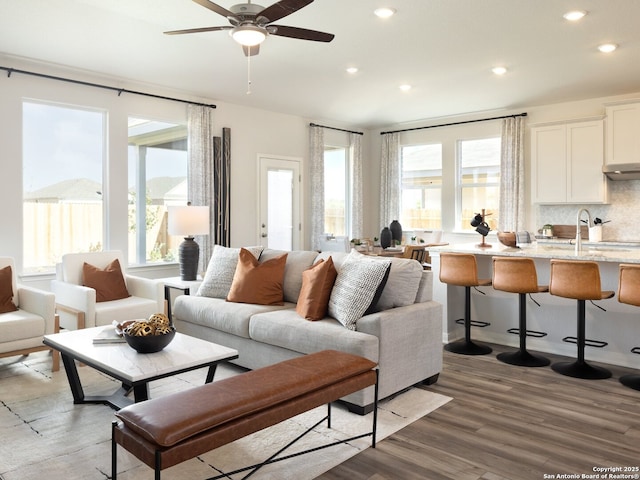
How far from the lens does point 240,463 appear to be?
2.51 m

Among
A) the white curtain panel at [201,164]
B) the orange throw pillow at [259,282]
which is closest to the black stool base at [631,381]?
the orange throw pillow at [259,282]

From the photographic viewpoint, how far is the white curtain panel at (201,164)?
6.66 m

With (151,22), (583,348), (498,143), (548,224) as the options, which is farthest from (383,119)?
(583,348)

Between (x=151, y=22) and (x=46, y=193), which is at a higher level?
(x=151, y=22)

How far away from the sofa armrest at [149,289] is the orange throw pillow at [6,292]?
41.4 inches

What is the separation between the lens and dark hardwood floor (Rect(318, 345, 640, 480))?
2439mm

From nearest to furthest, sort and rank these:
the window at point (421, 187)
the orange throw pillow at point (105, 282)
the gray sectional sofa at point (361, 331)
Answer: the gray sectional sofa at point (361, 331), the orange throw pillow at point (105, 282), the window at point (421, 187)

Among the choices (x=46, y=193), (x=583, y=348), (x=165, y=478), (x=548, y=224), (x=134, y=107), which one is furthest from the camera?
(x=548, y=224)

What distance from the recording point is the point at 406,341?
11.2 ft

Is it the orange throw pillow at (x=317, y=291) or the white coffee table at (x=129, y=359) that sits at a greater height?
the orange throw pillow at (x=317, y=291)

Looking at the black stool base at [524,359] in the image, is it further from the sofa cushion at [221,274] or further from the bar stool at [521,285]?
the sofa cushion at [221,274]

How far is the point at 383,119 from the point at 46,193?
541cm

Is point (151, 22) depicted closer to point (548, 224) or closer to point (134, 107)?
point (134, 107)

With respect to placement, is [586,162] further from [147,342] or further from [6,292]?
[6,292]
